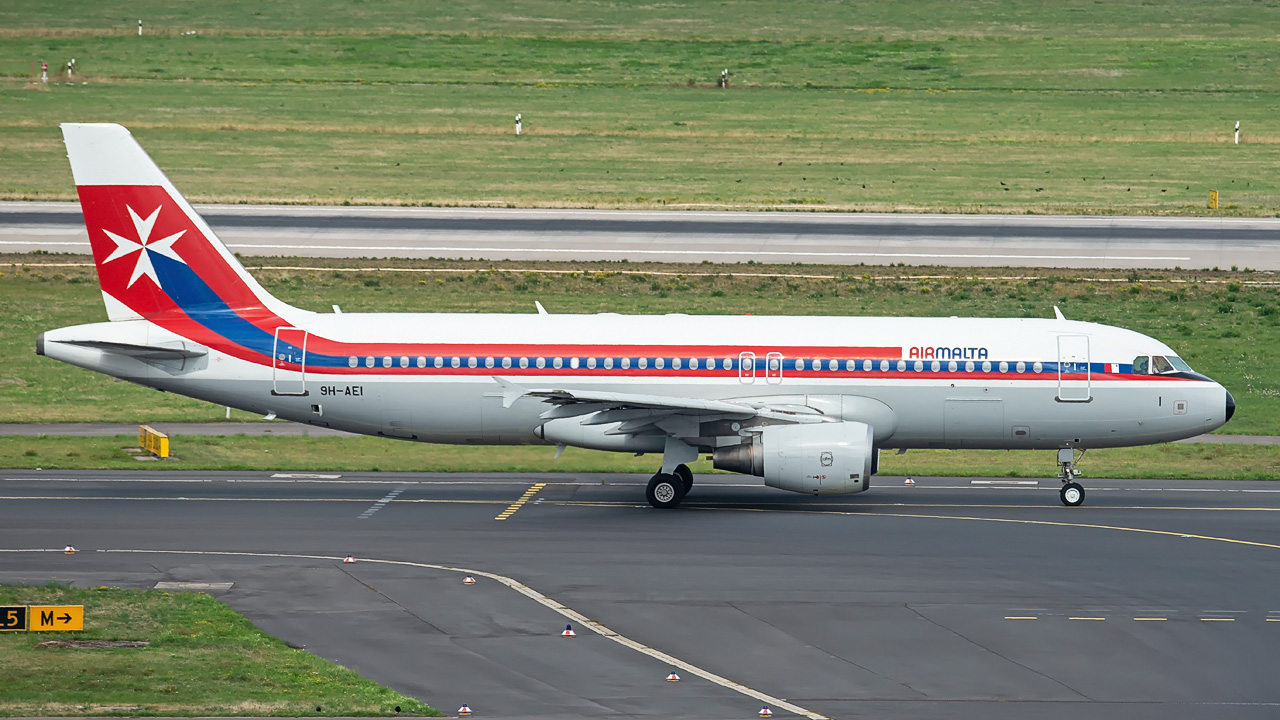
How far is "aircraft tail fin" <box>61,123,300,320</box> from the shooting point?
119 feet

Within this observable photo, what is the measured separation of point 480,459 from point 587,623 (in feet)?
54.9

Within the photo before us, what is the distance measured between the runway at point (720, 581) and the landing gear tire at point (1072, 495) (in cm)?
29

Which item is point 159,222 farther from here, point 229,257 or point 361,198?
point 361,198

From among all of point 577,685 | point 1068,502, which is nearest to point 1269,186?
point 1068,502

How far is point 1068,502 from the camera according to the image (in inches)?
1433

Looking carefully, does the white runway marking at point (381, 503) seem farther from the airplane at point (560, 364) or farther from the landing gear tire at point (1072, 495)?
the landing gear tire at point (1072, 495)

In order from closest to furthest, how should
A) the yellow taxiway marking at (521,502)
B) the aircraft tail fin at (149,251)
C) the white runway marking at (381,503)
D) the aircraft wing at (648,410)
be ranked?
1. the aircraft wing at (648,410)
2. the white runway marking at (381,503)
3. the yellow taxiway marking at (521,502)
4. the aircraft tail fin at (149,251)

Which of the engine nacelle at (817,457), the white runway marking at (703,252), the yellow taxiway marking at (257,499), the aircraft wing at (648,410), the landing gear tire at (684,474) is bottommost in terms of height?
the yellow taxiway marking at (257,499)

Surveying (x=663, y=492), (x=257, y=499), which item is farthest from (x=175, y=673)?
(x=663, y=492)

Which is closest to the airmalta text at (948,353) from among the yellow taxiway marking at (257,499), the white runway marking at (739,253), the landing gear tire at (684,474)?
the landing gear tire at (684,474)

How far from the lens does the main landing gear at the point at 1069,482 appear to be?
119 ft

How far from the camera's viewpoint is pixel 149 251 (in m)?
36.6

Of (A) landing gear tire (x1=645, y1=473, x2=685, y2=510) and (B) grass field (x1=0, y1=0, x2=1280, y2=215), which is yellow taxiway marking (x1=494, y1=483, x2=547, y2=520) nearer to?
(A) landing gear tire (x1=645, y1=473, x2=685, y2=510)

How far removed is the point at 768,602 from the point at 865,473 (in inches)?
276
